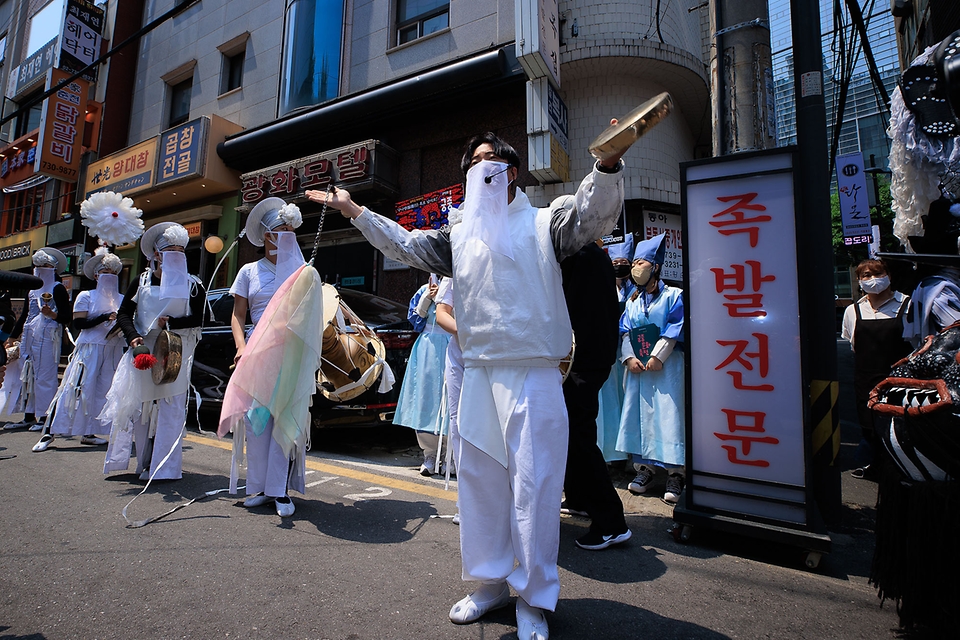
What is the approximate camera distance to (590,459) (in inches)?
111

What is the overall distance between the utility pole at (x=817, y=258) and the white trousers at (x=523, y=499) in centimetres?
193

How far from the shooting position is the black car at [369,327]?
492cm

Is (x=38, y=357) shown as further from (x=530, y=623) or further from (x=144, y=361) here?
(x=530, y=623)

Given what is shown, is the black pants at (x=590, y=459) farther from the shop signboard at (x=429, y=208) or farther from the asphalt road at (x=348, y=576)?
the shop signboard at (x=429, y=208)

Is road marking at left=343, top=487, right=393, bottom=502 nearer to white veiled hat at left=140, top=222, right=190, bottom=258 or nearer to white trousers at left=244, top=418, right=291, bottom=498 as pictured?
white trousers at left=244, top=418, right=291, bottom=498

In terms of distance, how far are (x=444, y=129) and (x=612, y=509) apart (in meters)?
8.73

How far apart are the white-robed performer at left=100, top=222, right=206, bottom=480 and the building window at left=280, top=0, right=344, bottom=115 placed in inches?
330

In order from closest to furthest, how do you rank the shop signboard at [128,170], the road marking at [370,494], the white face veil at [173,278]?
1. the road marking at [370,494]
2. the white face veil at [173,278]
3. the shop signboard at [128,170]

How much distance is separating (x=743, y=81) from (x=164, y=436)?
15.4 ft

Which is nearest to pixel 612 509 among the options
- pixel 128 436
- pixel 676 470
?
pixel 676 470

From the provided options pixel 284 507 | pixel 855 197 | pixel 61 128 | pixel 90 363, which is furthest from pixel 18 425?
pixel 855 197

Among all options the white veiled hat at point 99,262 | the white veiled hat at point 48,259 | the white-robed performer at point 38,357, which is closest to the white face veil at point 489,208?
the white veiled hat at point 99,262

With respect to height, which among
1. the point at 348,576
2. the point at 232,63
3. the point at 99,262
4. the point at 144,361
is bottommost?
the point at 348,576

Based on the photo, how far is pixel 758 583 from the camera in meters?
2.36
